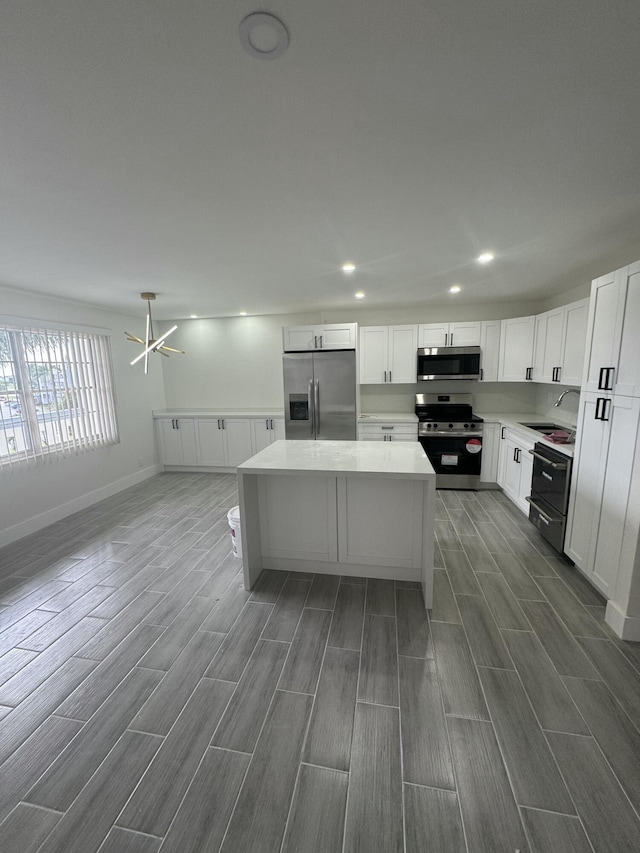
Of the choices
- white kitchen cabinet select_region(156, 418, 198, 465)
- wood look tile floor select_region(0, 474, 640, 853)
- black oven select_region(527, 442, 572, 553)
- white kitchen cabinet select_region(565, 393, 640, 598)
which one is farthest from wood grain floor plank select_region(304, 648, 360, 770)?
white kitchen cabinet select_region(156, 418, 198, 465)

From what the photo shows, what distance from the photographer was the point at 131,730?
4.93 ft

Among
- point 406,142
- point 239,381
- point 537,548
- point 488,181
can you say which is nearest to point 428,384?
point 537,548

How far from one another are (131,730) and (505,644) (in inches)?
76.6

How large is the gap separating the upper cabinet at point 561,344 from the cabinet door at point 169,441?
5163 millimetres

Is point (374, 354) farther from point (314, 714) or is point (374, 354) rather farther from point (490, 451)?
point (314, 714)

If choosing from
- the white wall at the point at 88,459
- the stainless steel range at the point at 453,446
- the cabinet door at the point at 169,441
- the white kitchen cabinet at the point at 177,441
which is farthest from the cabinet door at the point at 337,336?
the white wall at the point at 88,459

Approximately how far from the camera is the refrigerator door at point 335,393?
4586mm

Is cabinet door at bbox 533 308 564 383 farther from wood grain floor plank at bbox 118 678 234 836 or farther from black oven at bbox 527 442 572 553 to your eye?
wood grain floor plank at bbox 118 678 234 836

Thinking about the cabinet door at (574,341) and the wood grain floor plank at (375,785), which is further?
the cabinet door at (574,341)

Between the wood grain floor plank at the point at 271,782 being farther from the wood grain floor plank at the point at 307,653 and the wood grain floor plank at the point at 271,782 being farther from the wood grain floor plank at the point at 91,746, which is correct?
the wood grain floor plank at the point at 91,746

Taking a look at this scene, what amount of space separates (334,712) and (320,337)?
4.01m

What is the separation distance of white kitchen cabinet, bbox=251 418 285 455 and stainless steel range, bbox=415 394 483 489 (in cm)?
205

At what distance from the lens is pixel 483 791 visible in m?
1.25

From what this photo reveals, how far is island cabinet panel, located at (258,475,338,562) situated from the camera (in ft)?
8.32
